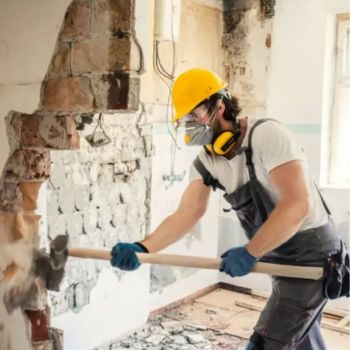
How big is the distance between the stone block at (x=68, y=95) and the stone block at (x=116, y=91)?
4cm

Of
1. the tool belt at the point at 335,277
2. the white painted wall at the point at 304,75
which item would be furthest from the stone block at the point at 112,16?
the white painted wall at the point at 304,75

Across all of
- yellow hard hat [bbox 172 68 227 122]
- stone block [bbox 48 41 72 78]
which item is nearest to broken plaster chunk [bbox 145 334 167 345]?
yellow hard hat [bbox 172 68 227 122]

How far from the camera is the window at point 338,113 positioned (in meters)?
3.69

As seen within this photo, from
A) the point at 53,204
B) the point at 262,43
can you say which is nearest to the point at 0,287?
the point at 53,204

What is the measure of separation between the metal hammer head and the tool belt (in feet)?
3.40

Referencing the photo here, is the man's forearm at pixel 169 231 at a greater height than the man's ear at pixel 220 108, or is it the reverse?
the man's ear at pixel 220 108

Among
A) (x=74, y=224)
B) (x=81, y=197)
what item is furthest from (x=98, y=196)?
(x=74, y=224)

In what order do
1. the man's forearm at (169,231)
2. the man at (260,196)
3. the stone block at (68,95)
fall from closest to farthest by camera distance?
the stone block at (68,95) → the man at (260,196) → the man's forearm at (169,231)

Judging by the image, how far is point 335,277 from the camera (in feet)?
6.05

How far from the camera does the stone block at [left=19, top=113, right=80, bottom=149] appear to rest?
1827 mm

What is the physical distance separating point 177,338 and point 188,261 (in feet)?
5.15

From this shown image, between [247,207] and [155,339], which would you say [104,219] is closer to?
[155,339]

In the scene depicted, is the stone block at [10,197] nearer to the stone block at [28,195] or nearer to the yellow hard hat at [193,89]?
the stone block at [28,195]

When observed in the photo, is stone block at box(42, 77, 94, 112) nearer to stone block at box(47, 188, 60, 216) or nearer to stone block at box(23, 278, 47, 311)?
stone block at box(23, 278, 47, 311)
